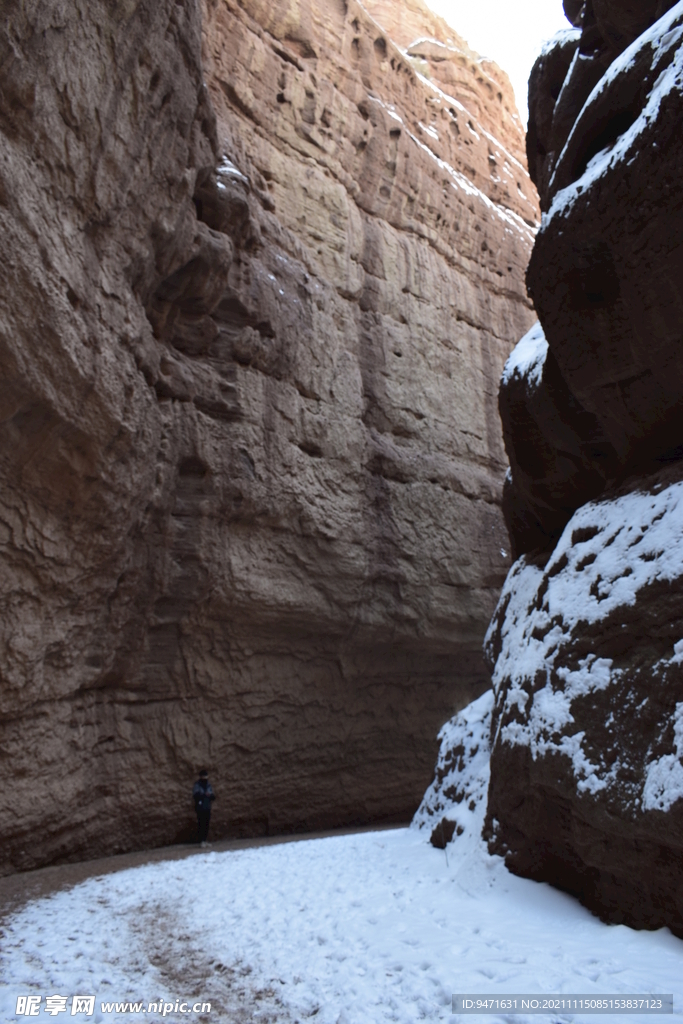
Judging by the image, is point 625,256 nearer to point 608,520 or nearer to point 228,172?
point 608,520

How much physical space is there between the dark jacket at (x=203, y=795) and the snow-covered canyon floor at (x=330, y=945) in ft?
8.90

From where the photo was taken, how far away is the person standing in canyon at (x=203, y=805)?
9805mm

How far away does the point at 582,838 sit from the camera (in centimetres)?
511

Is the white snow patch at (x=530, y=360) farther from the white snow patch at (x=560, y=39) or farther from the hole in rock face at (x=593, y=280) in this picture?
the white snow patch at (x=560, y=39)

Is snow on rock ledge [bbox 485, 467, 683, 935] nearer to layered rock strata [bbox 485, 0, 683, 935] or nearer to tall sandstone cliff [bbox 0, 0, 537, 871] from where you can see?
layered rock strata [bbox 485, 0, 683, 935]

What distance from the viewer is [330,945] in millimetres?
4812

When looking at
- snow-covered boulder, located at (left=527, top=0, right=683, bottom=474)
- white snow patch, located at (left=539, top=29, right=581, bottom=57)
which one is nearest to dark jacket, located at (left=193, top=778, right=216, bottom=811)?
snow-covered boulder, located at (left=527, top=0, right=683, bottom=474)

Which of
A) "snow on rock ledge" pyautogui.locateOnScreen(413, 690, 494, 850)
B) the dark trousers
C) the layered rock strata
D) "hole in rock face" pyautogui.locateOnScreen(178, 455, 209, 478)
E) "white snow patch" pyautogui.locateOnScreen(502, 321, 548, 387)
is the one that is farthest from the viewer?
"hole in rock face" pyautogui.locateOnScreen(178, 455, 209, 478)

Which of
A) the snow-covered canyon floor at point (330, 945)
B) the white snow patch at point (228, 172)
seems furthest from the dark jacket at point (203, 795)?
the white snow patch at point (228, 172)

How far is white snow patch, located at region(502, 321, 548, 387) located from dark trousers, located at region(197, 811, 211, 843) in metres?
7.27

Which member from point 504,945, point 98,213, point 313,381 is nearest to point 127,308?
point 98,213

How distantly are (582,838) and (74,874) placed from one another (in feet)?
18.5

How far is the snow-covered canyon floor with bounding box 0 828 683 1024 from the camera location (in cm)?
389

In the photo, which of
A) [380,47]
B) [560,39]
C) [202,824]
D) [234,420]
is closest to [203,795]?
[202,824]
